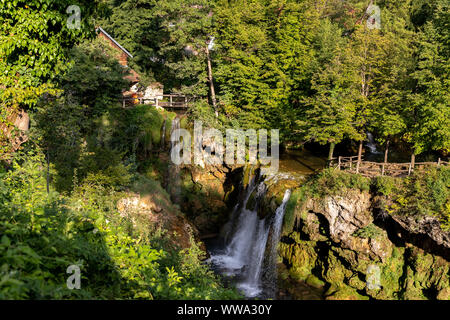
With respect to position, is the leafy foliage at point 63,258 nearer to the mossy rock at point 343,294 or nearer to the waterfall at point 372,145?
the mossy rock at point 343,294

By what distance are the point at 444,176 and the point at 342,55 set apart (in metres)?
10.1

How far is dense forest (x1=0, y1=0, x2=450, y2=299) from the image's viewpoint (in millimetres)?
5176

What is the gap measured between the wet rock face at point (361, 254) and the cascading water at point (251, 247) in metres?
1.06

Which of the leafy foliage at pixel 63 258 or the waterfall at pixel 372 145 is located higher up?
the waterfall at pixel 372 145

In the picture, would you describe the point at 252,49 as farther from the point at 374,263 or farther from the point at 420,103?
the point at 374,263

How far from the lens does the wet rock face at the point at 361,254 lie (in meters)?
14.9

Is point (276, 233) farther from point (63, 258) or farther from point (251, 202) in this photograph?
point (63, 258)

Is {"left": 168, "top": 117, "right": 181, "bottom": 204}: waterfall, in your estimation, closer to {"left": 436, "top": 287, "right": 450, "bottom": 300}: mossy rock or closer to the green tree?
the green tree

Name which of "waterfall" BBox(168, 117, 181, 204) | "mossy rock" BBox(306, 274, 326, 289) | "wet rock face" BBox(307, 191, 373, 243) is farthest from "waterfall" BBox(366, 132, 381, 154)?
"waterfall" BBox(168, 117, 181, 204)

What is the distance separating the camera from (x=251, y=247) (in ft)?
66.0

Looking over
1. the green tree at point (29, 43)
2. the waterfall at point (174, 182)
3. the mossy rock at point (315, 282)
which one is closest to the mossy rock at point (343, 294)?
the mossy rock at point (315, 282)

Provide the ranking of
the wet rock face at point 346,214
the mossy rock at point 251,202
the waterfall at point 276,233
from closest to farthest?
1. the wet rock face at point 346,214
2. the waterfall at point 276,233
3. the mossy rock at point 251,202

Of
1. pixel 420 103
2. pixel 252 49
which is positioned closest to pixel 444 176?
pixel 420 103

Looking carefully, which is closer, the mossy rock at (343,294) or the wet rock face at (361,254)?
the wet rock face at (361,254)
